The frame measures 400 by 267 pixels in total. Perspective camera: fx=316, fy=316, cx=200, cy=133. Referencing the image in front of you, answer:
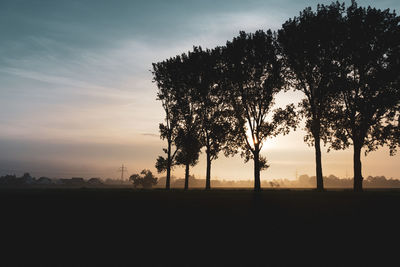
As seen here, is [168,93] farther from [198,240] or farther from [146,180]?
[146,180]

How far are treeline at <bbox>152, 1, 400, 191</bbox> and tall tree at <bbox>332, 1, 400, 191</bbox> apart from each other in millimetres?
115

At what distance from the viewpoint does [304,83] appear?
149ft

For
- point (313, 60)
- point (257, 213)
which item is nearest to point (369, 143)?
point (313, 60)

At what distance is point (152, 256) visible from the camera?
9.27 metres

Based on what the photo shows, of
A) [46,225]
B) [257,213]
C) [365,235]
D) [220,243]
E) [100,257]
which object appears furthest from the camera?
[257,213]

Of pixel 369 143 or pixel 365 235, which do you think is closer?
pixel 365 235

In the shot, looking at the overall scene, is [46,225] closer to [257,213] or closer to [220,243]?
[220,243]

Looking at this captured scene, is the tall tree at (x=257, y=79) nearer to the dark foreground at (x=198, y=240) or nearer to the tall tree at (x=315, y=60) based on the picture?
the tall tree at (x=315, y=60)

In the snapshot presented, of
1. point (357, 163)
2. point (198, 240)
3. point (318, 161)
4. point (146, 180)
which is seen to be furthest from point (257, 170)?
point (146, 180)

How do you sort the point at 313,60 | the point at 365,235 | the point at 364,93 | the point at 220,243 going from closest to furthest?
the point at 220,243 → the point at 365,235 → the point at 364,93 → the point at 313,60

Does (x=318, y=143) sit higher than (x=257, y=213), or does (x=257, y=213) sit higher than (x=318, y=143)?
(x=318, y=143)

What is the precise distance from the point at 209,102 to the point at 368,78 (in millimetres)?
24237

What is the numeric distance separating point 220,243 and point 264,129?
1493 inches

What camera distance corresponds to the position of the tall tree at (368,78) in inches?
1566
